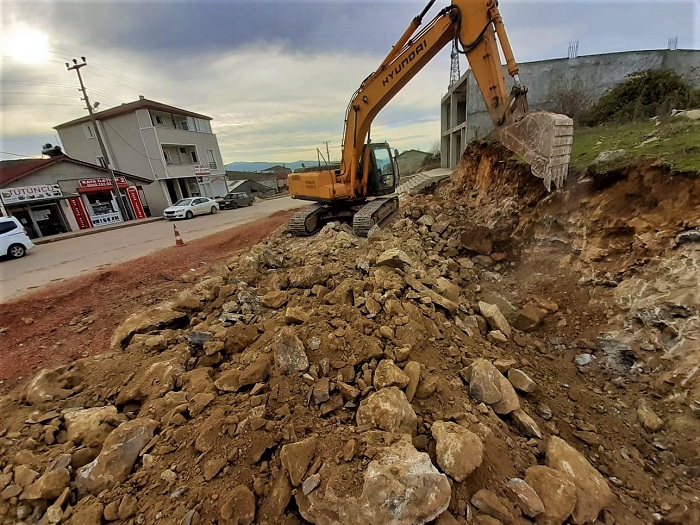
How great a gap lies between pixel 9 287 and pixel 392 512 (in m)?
10.1

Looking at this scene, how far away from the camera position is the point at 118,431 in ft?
7.89

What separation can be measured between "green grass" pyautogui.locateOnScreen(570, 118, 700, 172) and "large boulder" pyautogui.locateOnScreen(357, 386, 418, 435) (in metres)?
4.79

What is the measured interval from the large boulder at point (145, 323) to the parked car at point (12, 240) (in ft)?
36.2

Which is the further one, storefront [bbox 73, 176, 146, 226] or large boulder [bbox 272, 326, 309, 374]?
storefront [bbox 73, 176, 146, 226]

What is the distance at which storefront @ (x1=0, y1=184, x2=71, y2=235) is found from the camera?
1622 centimetres

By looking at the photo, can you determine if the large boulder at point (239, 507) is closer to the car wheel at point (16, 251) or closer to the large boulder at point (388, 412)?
the large boulder at point (388, 412)

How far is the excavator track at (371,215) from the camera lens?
7570 millimetres

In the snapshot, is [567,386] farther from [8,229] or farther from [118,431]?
[8,229]

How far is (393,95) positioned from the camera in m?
7.35

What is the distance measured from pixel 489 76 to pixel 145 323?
7037 millimetres

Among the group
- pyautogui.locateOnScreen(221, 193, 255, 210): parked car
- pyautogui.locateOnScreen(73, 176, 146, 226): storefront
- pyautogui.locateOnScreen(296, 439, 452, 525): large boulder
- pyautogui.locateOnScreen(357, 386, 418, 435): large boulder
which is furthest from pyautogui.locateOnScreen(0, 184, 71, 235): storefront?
pyautogui.locateOnScreen(296, 439, 452, 525): large boulder

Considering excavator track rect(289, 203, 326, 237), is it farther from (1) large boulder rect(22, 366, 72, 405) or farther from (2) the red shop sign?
(2) the red shop sign

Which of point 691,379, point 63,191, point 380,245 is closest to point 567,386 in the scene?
point 691,379

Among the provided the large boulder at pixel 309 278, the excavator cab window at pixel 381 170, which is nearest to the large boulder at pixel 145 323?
the large boulder at pixel 309 278
